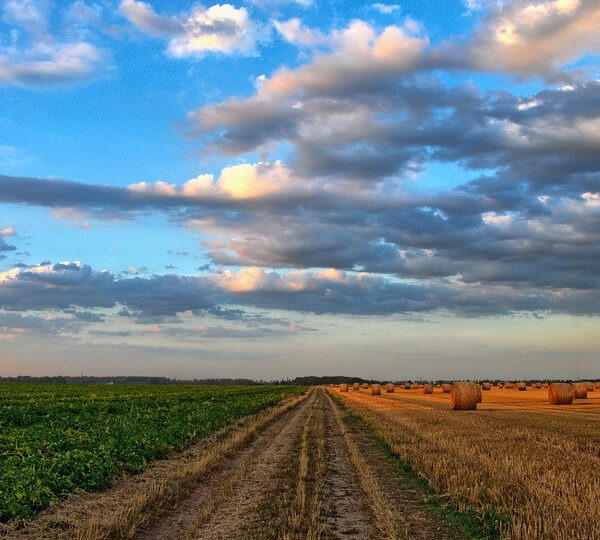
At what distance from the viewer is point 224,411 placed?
3491 centimetres

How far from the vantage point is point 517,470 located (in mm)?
13297

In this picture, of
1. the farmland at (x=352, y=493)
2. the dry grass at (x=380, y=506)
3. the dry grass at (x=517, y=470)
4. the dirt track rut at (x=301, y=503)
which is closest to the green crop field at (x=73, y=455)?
the farmland at (x=352, y=493)

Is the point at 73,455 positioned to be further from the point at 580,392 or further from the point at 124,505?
the point at 580,392

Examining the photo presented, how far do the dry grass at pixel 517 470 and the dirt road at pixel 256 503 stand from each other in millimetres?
1062

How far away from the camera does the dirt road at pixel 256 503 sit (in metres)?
9.39

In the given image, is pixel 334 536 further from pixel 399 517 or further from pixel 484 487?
pixel 484 487

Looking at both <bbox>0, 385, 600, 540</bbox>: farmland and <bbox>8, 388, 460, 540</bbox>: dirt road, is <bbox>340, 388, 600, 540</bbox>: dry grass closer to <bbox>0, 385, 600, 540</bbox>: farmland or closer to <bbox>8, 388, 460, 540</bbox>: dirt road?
<bbox>0, 385, 600, 540</bbox>: farmland

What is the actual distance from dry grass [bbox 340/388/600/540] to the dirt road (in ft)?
3.48

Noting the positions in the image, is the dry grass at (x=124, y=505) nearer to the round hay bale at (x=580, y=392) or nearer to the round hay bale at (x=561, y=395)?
the round hay bale at (x=561, y=395)

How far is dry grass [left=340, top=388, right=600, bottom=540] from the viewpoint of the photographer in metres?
9.24

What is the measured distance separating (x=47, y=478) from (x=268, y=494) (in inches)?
183

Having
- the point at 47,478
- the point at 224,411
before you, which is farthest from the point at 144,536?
the point at 224,411

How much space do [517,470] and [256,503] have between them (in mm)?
6260

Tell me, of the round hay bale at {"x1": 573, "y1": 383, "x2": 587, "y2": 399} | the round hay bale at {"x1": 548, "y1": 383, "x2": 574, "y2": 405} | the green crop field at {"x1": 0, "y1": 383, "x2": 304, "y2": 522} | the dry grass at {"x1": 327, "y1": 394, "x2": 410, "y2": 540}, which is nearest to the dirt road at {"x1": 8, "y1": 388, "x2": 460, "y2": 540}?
the dry grass at {"x1": 327, "y1": 394, "x2": 410, "y2": 540}
